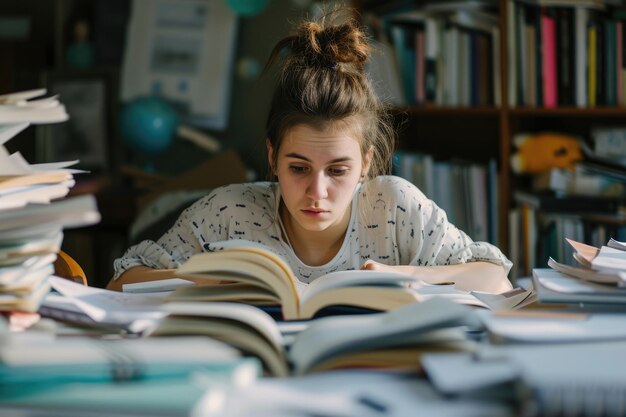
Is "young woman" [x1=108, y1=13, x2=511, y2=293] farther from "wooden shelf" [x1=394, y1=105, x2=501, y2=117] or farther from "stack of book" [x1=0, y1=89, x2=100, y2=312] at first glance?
"wooden shelf" [x1=394, y1=105, x2=501, y2=117]

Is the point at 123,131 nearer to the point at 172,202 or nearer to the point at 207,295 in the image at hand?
the point at 172,202

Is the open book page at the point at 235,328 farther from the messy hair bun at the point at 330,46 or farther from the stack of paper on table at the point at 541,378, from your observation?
the messy hair bun at the point at 330,46

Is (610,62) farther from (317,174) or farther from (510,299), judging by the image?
(510,299)

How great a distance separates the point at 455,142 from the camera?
11.6 ft

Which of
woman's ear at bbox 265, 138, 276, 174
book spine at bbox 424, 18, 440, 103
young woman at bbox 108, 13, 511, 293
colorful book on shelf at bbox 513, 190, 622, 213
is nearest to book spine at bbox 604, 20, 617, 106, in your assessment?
colorful book on shelf at bbox 513, 190, 622, 213

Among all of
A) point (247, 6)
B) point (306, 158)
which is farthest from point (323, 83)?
point (247, 6)

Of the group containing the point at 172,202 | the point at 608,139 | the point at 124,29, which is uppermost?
the point at 124,29

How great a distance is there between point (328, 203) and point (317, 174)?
0.19 feet

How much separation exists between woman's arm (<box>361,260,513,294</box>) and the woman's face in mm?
182

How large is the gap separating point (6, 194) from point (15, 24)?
2.75m

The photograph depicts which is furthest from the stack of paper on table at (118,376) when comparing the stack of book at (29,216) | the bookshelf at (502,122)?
the bookshelf at (502,122)

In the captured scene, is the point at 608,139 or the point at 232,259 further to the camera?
the point at 608,139

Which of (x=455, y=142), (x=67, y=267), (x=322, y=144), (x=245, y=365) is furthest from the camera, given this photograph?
(x=455, y=142)

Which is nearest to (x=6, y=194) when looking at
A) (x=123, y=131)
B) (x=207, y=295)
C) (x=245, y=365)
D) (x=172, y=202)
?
(x=207, y=295)
